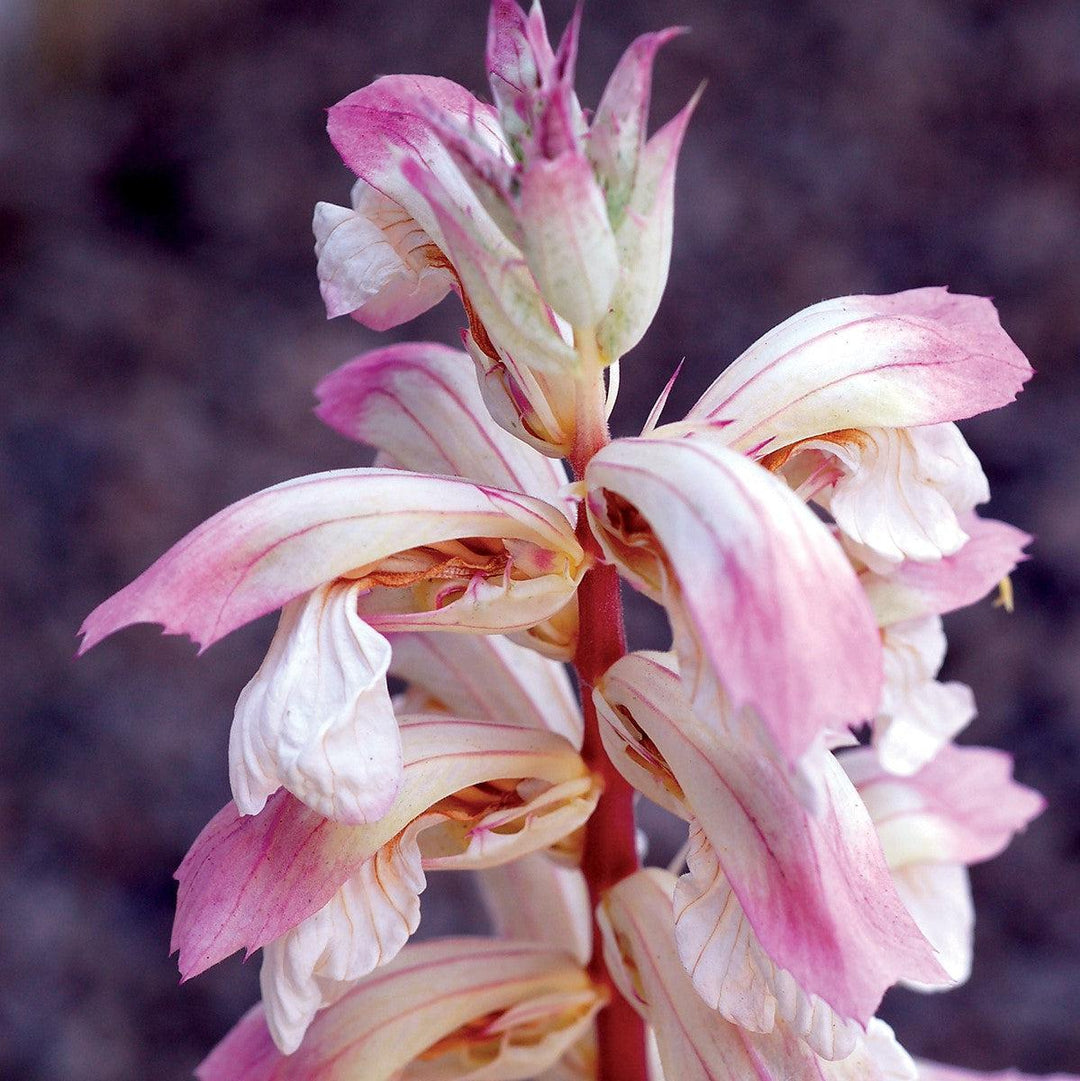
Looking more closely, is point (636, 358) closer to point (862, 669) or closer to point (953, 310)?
point (953, 310)

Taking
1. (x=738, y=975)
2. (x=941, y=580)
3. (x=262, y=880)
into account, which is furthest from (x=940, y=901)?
(x=262, y=880)

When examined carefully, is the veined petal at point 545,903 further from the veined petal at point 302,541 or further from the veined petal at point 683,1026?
the veined petal at point 302,541

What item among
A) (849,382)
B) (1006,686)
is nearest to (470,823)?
(849,382)

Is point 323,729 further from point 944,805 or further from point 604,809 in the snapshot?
point 944,805

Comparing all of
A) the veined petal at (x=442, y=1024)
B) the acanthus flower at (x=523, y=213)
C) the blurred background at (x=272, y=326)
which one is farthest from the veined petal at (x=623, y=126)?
the blurred background at (x=272, y=326)

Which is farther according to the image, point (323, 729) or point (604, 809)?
point (604, 809)

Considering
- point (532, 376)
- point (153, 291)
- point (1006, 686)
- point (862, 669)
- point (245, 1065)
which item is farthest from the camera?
point (153, 291)

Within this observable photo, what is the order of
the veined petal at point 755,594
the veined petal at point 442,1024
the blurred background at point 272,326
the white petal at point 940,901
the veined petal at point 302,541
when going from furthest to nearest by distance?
the blurred background at point 272,326 < the white petal at point 940,901 < the veined petal at point 442,1024 < the veined petal at point 302,541 < the veined petal at point 755,594
